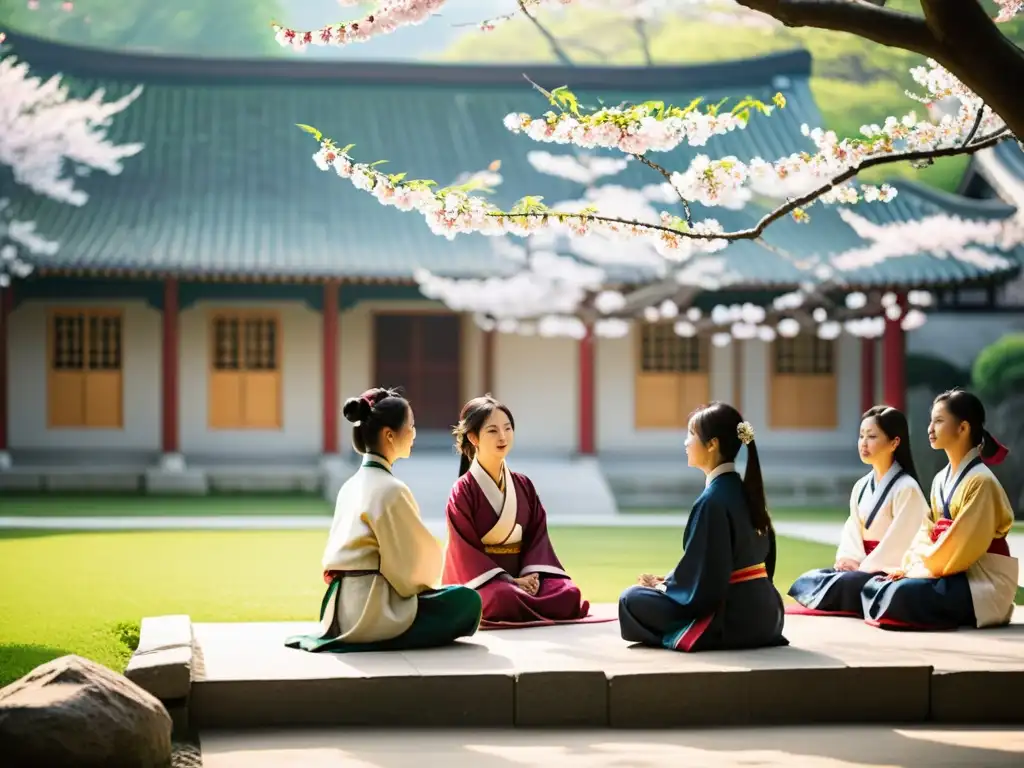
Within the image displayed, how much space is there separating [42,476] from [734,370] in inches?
368

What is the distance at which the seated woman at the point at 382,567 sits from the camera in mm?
6680

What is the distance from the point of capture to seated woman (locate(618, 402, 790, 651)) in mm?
6699

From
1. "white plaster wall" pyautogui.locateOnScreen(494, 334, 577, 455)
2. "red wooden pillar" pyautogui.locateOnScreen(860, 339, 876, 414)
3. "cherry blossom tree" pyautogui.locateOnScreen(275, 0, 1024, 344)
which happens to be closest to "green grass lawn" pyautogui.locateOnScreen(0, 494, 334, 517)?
"white plaster wall" pyautogui.locateOnScreen(494, 334, 577, 455)

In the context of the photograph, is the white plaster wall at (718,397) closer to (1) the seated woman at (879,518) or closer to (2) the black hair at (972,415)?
(1) the seated woman at (879,518)

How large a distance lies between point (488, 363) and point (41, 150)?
657 centimetres

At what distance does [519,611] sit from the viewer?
7551 millimetres

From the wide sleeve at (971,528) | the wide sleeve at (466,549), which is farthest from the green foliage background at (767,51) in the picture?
the wide sleeve at (466,549)

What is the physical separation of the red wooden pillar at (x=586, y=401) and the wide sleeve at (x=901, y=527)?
11708 millimetres

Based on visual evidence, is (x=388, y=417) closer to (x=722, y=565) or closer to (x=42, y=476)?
(x=722, y=565)

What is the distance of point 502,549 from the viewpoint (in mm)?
7738

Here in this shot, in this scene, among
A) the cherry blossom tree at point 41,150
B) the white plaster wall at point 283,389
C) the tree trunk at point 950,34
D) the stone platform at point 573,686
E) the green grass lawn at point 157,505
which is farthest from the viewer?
the white plaster wall at point 283,389

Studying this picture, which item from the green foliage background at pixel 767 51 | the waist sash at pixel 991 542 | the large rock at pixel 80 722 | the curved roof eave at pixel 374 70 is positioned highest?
the green foliage background at pixel 767 51

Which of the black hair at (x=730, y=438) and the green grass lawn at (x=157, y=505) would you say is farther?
the green grass lawn at (x=157, y=505)

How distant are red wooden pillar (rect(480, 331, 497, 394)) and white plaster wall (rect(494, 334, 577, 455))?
0.07m
